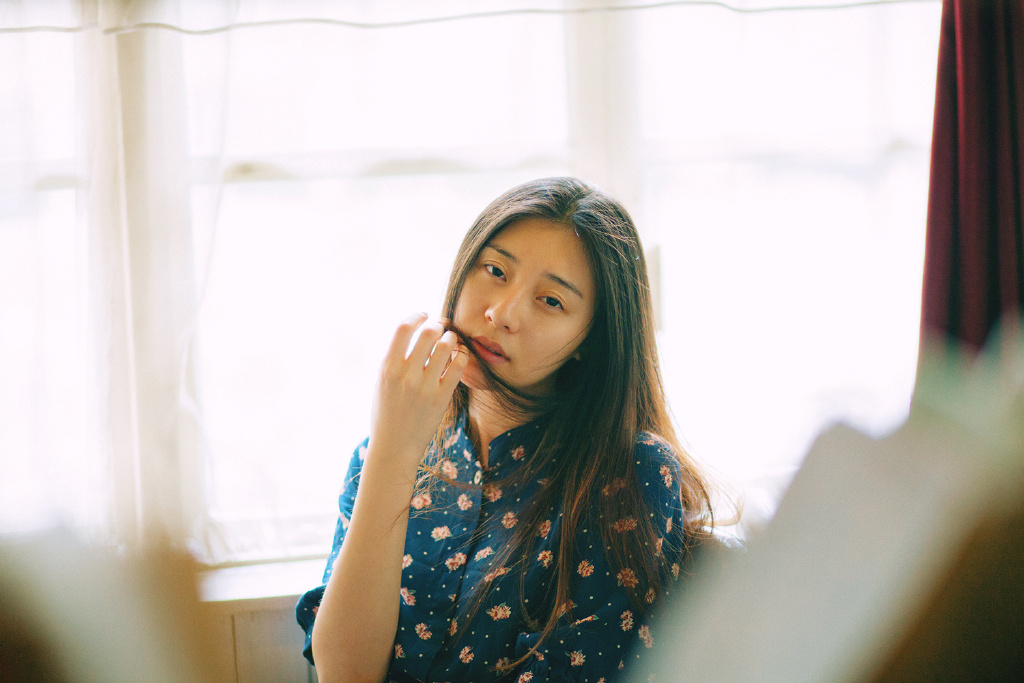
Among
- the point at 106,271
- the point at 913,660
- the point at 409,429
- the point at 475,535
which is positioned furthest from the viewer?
the point at 106,271

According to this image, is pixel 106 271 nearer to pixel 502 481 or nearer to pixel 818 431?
pixel 502 481

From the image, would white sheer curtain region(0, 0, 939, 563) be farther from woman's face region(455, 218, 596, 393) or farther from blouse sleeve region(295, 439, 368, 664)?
woman's face region(455, 218, 596, 393)

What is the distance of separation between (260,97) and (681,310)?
1.10m

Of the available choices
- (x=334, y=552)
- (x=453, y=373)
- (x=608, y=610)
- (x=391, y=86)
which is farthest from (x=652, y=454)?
(x=391, y=86)

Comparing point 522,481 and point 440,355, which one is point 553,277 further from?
point 522,481

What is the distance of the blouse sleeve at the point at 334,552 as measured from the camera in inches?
40.3

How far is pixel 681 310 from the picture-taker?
5.05 ft

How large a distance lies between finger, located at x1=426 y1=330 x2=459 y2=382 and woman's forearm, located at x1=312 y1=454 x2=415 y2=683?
13 centimetres

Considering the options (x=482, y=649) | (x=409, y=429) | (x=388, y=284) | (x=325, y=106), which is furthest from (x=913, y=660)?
(x=325, y=106)

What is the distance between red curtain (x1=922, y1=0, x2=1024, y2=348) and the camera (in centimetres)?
141

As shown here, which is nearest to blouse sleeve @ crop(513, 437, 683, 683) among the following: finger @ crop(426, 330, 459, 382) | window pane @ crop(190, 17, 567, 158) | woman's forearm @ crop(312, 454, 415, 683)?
woman's forearm @ crop(312, 454, 415, 683)

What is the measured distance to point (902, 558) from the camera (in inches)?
8.3

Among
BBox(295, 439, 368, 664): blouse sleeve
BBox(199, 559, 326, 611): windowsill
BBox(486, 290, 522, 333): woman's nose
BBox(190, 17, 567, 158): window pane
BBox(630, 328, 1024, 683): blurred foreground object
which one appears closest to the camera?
BBox(630, 328, 1024, 683): blurred foreground object

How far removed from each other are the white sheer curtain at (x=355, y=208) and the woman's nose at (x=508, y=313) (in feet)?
1.88
